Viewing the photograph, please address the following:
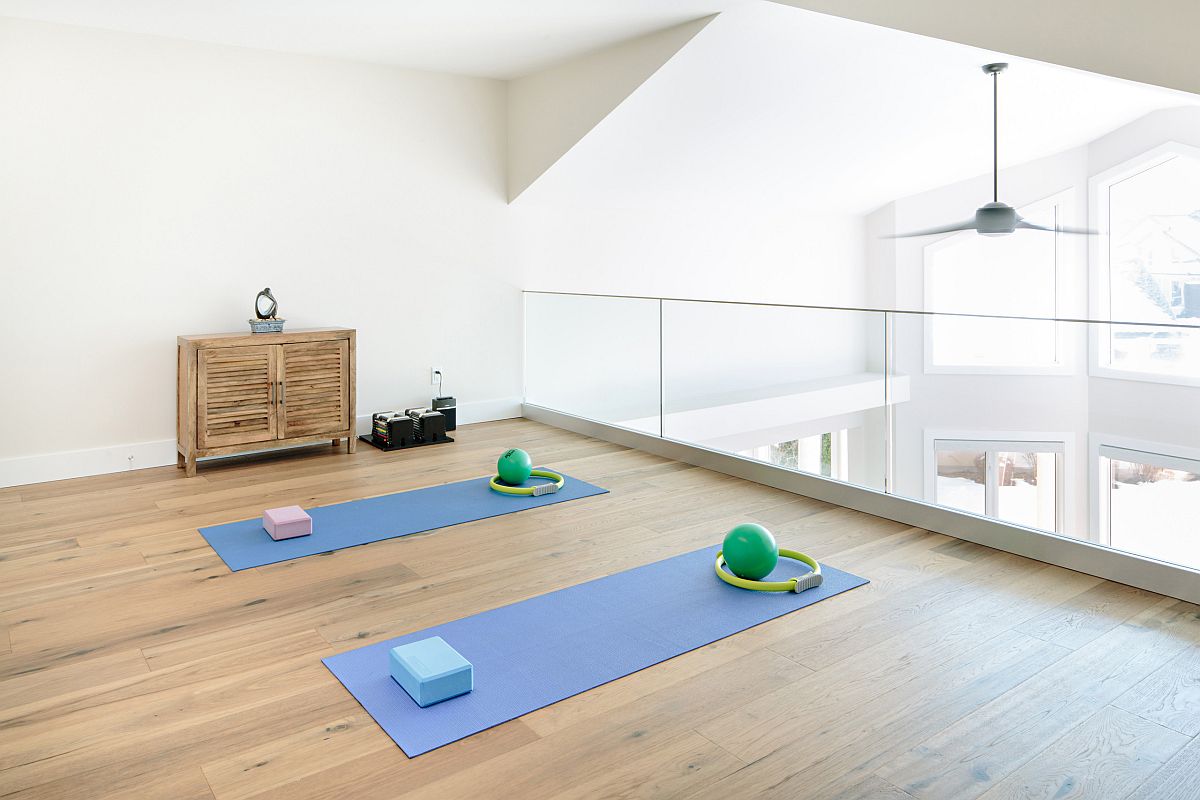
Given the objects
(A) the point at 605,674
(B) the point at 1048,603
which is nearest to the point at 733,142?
(B) the point at 1048,603

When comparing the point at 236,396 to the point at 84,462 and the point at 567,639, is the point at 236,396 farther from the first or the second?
the point at 567,639

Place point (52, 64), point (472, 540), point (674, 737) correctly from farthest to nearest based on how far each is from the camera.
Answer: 1. point (52, 64)
2. point (472, 540)
3. point (674, 737)

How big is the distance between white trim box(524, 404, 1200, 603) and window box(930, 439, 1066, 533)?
7 centimetres

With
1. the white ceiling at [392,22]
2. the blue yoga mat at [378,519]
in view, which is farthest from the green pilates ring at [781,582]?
the white ceiling at [392,22]

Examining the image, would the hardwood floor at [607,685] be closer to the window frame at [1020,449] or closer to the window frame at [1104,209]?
the window frame at [1020,449]

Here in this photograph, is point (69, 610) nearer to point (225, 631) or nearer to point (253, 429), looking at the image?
point (225, 631)

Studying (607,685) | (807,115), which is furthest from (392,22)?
(607,685)

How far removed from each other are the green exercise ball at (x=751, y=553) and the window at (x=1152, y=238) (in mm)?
7008

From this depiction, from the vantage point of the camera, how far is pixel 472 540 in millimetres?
3705

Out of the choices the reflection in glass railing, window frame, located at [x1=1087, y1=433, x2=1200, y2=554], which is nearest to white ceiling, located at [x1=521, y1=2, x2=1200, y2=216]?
the reflection in glass railing

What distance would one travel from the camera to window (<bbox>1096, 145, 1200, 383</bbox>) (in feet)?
28.6

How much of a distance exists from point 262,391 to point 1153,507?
4267 millimetres

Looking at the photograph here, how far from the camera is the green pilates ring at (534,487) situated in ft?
14.2

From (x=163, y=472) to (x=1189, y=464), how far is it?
15.9ft
